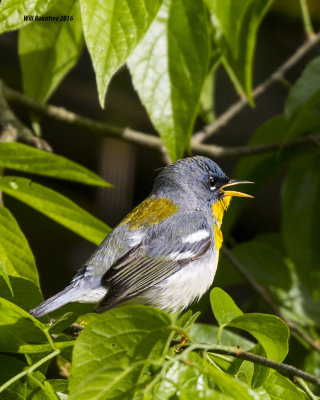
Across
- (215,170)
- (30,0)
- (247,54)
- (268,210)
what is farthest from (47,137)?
(30,0)

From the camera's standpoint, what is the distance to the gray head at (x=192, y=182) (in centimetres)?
327

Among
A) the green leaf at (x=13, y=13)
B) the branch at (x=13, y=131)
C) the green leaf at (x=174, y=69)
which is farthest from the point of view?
the branch at (x=13, y=131)

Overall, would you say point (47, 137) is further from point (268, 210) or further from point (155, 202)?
point (155, 202)

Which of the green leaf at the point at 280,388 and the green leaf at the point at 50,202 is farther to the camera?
the green leaf at the point at 50,202

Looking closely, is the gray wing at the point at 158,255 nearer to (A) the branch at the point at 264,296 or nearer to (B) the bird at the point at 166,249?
(B) the bird at the point at 166,249

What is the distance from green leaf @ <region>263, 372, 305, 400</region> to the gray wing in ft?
2.96

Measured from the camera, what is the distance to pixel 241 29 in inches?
101

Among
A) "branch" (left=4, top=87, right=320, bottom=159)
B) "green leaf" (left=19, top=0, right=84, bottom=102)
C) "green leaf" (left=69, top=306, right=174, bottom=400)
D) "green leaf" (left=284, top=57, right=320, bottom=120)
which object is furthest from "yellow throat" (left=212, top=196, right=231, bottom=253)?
"green leaf" (left=69, top=306, right=174, bottom=400)

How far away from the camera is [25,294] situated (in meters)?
1.90

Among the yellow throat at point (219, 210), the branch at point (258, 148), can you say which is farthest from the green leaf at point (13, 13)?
the yellow throat at point (219, 210)

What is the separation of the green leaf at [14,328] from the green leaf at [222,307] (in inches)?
17.7

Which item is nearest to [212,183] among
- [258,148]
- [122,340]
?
[258,148]

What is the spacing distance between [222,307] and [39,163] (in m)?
0.87

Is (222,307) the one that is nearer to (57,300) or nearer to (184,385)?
(184,385)
